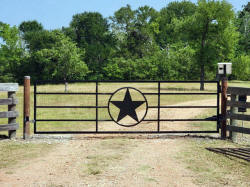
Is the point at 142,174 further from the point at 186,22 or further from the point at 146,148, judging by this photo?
the point at 186,22

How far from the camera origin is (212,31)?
4116cm

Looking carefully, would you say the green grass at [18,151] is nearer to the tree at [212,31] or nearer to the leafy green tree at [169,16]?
the tree at [212,31]

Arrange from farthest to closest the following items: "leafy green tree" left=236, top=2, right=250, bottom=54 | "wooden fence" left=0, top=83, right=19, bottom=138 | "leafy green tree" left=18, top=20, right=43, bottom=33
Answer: "leafy green tree" left=236, top=2, right=250, bottom=54 < "leafy green tree" left=18, top=20, right=43, bottom=33 < "wooden fence" left=0, top=83, right=19, bottom=138

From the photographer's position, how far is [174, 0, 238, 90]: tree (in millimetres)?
40219

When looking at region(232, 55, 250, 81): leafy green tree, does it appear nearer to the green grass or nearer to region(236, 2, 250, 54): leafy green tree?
region(236, 2, 250, 54): leafy green tree

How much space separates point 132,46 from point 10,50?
22.5 m

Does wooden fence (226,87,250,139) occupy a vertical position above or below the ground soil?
above

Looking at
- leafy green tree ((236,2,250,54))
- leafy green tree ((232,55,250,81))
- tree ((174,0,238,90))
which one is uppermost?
leafy green tree ((236,2,250,54))

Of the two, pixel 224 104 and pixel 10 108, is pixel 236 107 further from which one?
pixel 10 108

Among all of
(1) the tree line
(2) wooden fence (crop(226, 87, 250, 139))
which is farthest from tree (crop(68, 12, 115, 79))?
(2) wooden fence (crop(226, 87, 250, 139))

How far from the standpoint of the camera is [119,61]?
61.6 metres

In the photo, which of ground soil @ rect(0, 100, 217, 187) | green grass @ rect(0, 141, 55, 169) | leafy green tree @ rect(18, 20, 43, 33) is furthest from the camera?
leafy green tree @ rect(18, 20, 43, 33)

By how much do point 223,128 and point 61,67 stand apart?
28.5m

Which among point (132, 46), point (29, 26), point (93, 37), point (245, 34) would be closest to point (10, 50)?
point (29, 26)
